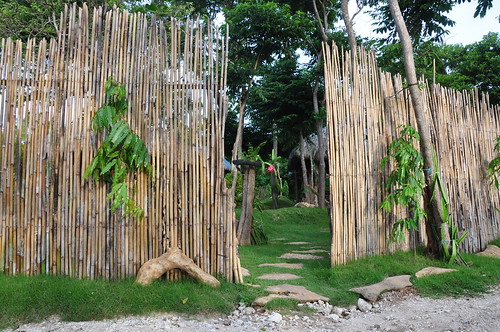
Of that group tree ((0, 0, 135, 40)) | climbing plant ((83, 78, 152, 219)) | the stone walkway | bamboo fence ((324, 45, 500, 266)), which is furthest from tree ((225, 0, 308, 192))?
climbing plant ((83, 78, 152, 219))

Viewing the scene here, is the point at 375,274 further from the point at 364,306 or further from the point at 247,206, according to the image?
the point at 247,206

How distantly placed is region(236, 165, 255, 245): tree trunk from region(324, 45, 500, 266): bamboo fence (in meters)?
2.35

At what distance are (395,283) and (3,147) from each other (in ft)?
12.5

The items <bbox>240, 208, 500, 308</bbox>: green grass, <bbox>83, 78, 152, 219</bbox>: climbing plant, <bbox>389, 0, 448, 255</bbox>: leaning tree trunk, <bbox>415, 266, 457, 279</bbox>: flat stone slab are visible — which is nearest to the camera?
<bbox>83, 78, 152, 219</bbox>: climbing plant

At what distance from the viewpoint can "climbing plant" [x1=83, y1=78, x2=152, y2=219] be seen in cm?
350

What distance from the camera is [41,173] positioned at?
11.9 feet

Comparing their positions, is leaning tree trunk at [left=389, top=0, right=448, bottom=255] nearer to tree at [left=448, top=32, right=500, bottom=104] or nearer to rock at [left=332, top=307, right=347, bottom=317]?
rock at [left=332, top=307, right=347, bottom=317]

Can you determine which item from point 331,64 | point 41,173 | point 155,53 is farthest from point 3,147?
point 331,64

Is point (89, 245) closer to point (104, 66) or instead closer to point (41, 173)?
point (41, 173)

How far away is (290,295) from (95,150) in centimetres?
217

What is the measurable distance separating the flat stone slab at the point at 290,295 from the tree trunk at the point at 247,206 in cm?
300

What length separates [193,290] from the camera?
330cm

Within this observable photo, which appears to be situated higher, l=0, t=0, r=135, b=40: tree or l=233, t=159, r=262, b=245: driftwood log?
l=0, t=0, r=135, b=40: tree

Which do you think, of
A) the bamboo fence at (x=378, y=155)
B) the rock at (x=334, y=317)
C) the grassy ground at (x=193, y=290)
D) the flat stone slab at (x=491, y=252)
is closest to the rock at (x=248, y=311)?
the grassy ground at (x=193, y=290)
